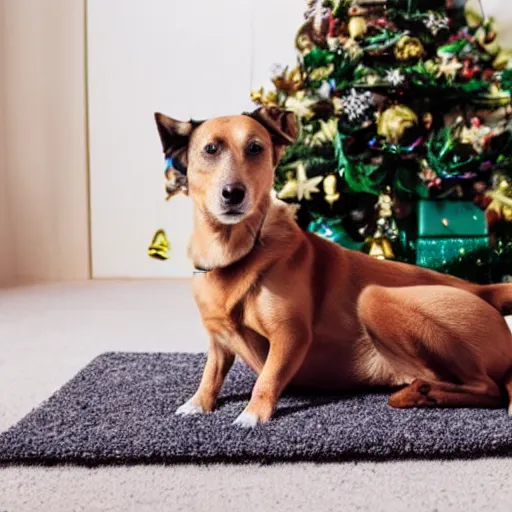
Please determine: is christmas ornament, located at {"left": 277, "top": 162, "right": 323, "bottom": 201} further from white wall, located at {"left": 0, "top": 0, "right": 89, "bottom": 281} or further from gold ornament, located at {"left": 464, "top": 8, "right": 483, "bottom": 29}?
white wall, located at {"left": 0, "top": 0, "right": 89, "bottom": 281}

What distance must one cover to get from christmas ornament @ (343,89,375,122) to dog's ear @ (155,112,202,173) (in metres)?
1.76

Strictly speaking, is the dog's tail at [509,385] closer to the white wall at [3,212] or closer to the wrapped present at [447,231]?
the wrapped present at [447,231]

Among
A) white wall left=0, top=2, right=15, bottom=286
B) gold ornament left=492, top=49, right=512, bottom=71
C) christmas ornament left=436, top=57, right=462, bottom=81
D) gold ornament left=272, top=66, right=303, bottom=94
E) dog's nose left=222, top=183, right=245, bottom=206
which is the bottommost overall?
white wall left=0, top=2, right=15, bottom=286

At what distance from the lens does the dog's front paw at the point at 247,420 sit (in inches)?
38.7

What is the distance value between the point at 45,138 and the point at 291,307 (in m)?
2.66

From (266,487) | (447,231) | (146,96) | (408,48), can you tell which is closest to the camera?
(266,487)

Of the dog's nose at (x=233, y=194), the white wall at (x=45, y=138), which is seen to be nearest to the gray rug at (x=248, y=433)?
the dog's nose at (x=233, y=194)

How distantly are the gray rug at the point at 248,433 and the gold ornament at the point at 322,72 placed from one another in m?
1.84

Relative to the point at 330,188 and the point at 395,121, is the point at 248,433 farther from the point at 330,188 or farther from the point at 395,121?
the point at 395,121

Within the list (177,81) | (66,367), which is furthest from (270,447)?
(177,81)

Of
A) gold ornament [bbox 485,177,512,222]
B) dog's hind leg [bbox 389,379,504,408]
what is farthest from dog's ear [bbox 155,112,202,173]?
gold ornament [bbox 485,177,512,222]

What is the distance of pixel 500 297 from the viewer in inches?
44.1

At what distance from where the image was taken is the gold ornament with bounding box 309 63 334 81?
2.71 m

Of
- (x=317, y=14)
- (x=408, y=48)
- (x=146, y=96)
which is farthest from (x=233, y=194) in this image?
(x=146, y=96)
